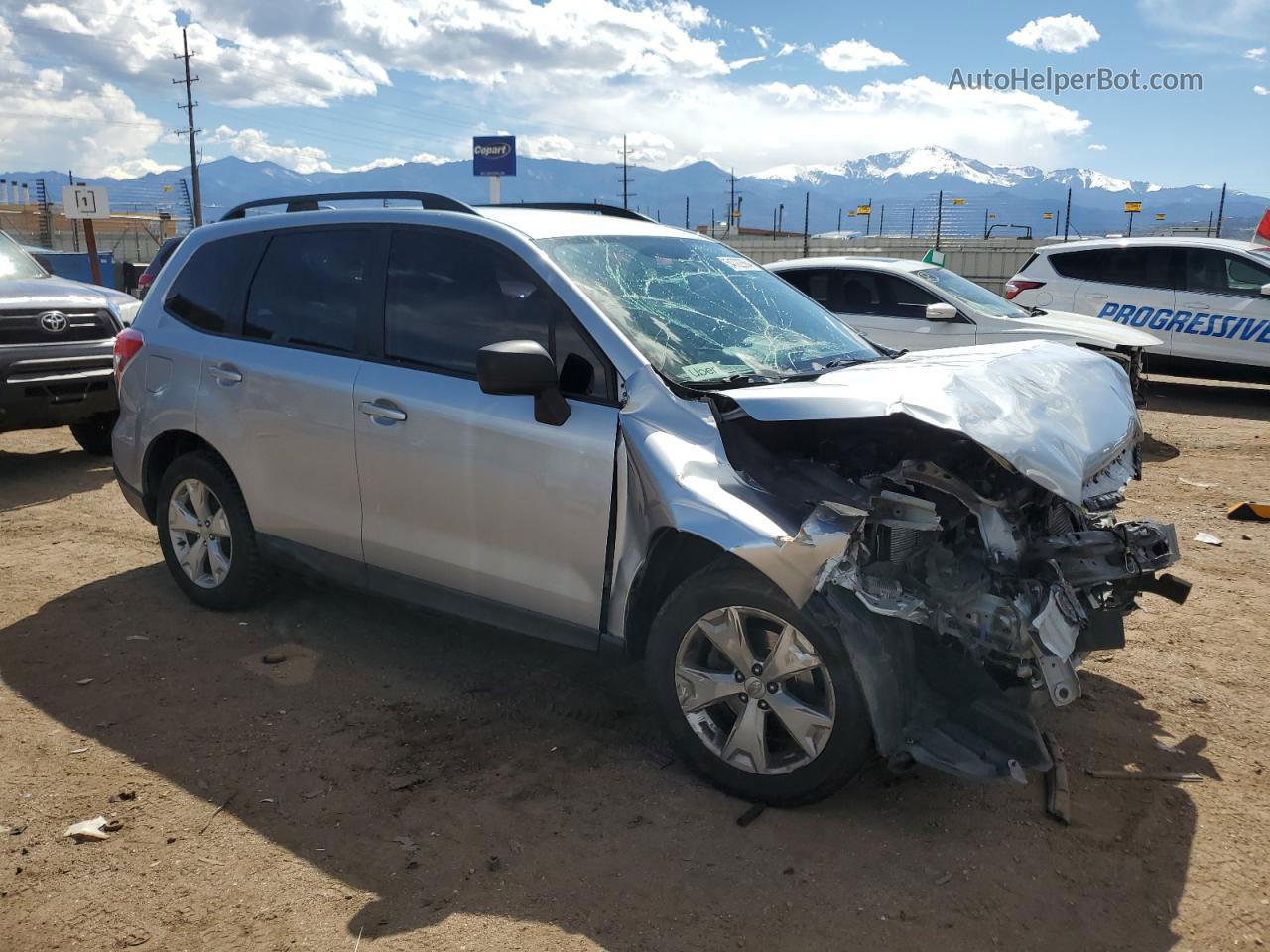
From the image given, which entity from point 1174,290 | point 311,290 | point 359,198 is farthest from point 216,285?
point 1174,290

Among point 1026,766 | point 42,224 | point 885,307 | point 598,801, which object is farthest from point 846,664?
point 42,224

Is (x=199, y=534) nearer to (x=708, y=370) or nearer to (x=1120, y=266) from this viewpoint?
(x=708, y=370)

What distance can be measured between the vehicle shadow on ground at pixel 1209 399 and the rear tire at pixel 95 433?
1065 centimetres

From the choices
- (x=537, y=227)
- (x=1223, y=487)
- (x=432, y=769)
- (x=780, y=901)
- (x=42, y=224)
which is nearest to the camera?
(x=780, y=901)

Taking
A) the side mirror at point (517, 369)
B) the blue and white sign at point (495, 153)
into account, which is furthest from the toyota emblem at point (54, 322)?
the blue and white sign at point (495, 153)

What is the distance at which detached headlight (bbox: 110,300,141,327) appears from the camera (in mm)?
8273

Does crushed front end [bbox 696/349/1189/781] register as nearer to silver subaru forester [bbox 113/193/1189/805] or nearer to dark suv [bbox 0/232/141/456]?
silver subaru forester [bbox 113/193/1189/805]

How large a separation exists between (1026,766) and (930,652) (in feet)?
1.41

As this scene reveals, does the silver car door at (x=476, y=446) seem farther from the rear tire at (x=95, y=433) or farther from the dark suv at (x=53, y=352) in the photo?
the rear tire at (x=95, y=433)

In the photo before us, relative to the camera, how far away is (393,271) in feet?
13.3

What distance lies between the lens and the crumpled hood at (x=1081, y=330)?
9.23 meters

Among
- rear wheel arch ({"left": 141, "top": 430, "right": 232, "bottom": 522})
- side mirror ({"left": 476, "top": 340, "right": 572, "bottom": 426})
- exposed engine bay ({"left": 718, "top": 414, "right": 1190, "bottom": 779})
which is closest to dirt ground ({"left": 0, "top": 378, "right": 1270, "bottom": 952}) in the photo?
exposed engine bay ({"left": 718, "top": 414, "right": 1190, "bottom": 779})

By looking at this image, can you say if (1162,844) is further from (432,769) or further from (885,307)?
(885,307)

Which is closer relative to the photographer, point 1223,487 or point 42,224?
point 1223,487
